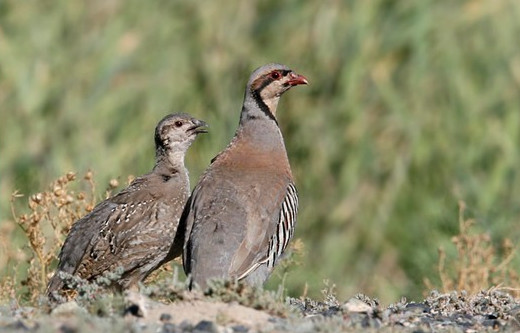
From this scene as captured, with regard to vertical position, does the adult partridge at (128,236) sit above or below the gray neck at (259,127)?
A: below

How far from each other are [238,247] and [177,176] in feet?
5.20

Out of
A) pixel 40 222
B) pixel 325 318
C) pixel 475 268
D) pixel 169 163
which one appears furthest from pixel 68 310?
pixel 475 268

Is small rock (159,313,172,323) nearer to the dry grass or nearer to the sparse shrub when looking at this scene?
the sparse shrub

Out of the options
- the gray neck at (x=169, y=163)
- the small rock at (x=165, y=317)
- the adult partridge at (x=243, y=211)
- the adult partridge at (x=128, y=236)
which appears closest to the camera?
the small rock at (x=165, y=317)

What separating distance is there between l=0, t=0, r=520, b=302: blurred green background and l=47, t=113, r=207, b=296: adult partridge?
151 inches

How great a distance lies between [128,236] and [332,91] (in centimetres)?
609

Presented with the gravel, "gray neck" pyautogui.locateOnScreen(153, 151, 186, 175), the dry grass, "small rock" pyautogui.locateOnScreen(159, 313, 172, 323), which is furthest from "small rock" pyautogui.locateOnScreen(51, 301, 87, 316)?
the dry grass

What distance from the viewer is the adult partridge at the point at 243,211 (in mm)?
8914

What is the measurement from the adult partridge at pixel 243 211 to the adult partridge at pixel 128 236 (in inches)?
14.4

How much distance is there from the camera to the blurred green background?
14.4 m

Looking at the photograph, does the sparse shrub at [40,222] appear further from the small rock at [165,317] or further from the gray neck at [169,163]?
the small rock at [165,317]

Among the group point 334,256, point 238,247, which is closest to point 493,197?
point 334,256

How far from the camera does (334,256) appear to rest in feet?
49.4

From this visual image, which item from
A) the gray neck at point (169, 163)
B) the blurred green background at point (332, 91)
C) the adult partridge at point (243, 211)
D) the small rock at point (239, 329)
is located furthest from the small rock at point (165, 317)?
the blurred green background at point (332, 91)
